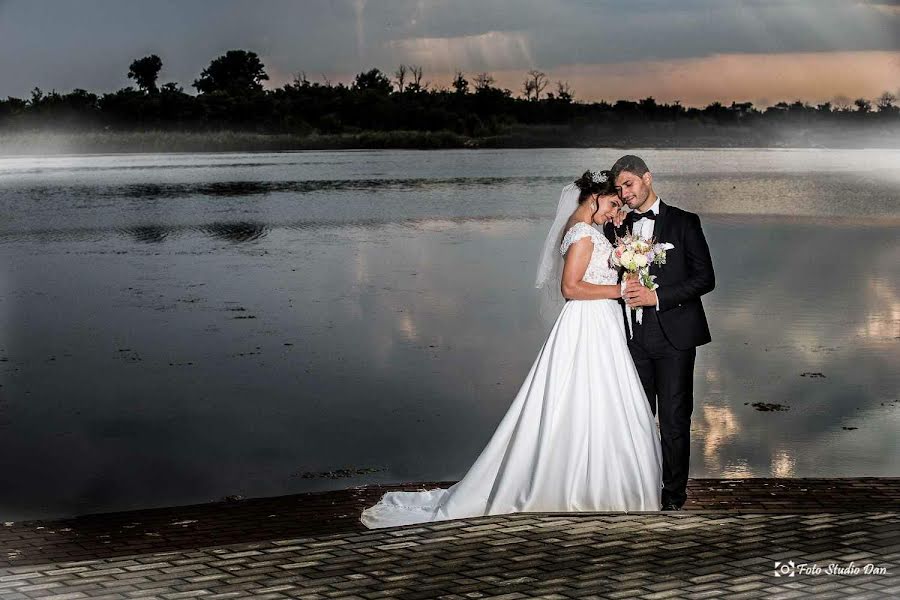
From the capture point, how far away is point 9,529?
647cm

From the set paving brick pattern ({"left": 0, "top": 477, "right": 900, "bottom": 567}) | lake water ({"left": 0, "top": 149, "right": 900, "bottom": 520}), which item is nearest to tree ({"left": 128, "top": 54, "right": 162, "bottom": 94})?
lake water ({"left": 0, "top": 149, "right": 900, "bottom": 520})

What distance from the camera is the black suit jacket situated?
612 cm

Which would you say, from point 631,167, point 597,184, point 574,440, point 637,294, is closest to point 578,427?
point 574,440

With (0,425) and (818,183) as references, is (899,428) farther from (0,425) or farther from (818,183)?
(818,183)

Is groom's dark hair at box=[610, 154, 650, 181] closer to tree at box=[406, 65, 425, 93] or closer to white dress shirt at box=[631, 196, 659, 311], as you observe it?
white dress shirt at box=[631, 196, 659, 311]

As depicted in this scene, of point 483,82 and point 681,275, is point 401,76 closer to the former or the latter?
point 483,82

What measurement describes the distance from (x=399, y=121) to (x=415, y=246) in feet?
165

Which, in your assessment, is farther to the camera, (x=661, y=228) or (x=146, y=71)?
(x=146, y=71)

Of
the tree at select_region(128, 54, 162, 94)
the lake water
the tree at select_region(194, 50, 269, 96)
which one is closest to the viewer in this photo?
the lake water

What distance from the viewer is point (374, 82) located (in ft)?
232

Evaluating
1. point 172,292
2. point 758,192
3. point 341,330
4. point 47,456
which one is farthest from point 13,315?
point 758,192

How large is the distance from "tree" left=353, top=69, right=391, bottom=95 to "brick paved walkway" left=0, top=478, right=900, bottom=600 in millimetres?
64781

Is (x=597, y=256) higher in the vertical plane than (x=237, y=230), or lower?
higher

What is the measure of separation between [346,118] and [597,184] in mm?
65679
